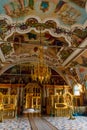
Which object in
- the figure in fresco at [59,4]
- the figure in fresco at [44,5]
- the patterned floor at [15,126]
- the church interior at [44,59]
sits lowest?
the patterned floor at [15,126]

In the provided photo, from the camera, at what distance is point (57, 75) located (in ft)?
63.7

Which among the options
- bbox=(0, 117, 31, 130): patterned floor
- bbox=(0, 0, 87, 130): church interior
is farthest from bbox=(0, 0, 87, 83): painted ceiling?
bbox=(0, 117, 31, 130): patterned floor

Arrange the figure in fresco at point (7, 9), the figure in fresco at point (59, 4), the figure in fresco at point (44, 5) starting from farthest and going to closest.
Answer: the figure in fresco at point (7, 9), the figure in fresco at point (44, 5), the figure in fresco at point (59, 4)

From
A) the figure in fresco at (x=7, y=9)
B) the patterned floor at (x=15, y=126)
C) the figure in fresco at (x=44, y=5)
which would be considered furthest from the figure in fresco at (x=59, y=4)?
the patterned floor at (x=15, y=126)

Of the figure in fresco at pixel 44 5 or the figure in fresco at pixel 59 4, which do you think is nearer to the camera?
the figure in fresco at pixel 59 4

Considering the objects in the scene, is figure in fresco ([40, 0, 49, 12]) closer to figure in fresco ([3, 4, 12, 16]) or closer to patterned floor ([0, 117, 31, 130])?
figure in fresco ([3, 4, 12, 16])

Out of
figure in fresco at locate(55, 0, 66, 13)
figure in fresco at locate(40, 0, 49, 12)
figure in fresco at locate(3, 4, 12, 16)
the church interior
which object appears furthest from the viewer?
the church interior

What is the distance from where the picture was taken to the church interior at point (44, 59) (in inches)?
316

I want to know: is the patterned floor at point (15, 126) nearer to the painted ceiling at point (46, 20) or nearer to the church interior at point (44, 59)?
the church interior at point (44, 59)

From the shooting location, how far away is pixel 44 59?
1625 centimetres

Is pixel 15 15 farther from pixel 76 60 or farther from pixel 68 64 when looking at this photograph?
pixel 68 64

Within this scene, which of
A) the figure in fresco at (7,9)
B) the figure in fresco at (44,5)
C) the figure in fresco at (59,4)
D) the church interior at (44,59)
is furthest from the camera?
the church interior at (44,59)

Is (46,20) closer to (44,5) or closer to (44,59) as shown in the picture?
(44,5)

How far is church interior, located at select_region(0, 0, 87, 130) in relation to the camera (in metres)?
8.03
